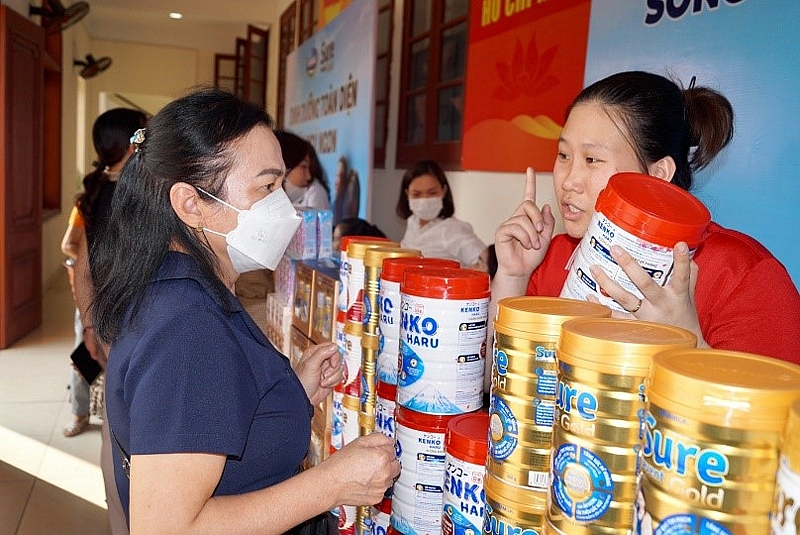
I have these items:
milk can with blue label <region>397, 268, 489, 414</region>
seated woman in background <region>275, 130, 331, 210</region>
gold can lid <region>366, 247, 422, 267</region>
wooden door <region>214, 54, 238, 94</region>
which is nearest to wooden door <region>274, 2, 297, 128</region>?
wooden door <region>214, 54, 238, 94</region>

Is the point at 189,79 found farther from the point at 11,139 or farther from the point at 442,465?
the point at 442,465

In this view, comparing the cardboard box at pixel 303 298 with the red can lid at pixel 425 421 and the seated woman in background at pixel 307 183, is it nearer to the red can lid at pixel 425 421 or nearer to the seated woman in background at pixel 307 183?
the red can lid at pixel 425 421

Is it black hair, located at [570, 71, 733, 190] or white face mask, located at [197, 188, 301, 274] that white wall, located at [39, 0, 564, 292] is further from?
black hair, located at [570, 71, 733, 190]

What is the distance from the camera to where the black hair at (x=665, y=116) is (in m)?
1.19

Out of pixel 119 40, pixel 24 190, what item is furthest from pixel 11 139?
pixel 119 40

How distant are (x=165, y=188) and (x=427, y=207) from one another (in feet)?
8.78

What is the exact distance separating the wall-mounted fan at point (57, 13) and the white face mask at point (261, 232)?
669 centimetres

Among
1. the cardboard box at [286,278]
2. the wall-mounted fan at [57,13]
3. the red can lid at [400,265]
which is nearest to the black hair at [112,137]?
the cardboard box at [286,278]

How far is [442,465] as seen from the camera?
1.14 meters

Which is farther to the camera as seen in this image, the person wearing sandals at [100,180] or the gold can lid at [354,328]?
the person wearing sandals at [100,180]

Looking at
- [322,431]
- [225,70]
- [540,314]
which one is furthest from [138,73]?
[540,314]

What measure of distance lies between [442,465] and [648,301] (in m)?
0.43

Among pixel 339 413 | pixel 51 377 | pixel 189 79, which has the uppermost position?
pixel 189 79

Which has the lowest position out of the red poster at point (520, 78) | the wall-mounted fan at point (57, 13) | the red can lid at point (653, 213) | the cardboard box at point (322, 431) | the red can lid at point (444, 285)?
the cardboard box at point (322, 431)
